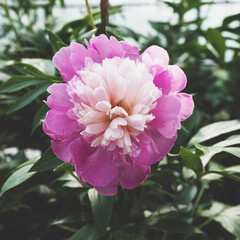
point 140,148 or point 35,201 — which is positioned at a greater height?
point 140,148

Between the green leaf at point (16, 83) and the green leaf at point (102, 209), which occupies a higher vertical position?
the green leaf at point (16, 83)

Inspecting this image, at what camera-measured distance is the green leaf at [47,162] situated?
46 cm

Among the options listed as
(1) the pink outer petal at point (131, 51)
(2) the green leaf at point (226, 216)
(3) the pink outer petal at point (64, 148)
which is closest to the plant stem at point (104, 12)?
(1) the pink outer petal at point (131, 51)

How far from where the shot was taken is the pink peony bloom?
36 cm

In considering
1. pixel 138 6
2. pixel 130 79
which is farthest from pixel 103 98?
pixel 138 6

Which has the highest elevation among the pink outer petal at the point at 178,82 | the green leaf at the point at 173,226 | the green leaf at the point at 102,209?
the pink outer petal at the point at 178,82

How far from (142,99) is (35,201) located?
59cm

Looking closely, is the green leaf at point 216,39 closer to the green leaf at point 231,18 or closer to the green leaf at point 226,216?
the green leaf at point 231,18

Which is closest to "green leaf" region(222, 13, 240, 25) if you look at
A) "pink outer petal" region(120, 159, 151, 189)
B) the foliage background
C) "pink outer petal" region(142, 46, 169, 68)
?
the foliage background

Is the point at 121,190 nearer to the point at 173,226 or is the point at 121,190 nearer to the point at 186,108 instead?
the point at 173,226

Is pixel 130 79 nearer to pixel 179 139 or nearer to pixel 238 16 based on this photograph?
pixel 179 139

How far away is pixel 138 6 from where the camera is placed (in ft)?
6.89

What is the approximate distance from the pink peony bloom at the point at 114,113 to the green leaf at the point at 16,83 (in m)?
0.21

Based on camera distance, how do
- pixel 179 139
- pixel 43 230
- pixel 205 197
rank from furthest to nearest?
pixel 205 197 < pixel 43 230 < pixel 179 139
